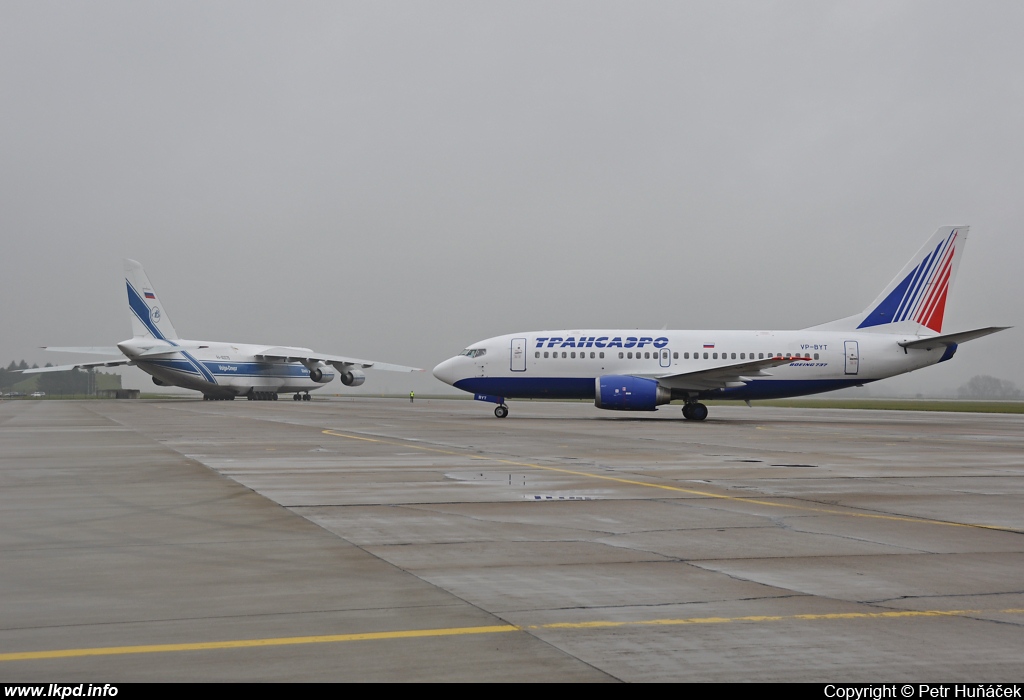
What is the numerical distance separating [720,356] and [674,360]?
194cm

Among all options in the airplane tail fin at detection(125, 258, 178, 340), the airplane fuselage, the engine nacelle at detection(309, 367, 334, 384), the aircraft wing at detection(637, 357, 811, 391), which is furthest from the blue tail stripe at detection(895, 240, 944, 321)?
the airplane tail fin at detection(125, 258, 178, 340)

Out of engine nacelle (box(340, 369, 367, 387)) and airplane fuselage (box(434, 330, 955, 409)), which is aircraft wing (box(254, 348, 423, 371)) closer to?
engine nacelle (box(340, 369, 367, 387))

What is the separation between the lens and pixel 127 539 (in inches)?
333

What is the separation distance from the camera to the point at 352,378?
73750 mm

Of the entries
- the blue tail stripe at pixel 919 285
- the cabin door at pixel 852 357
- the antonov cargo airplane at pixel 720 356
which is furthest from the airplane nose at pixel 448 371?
the blue tail stripe at pixel 919 285

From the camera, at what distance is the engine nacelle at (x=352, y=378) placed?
242 feet

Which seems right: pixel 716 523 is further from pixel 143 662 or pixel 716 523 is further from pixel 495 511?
pixel 143 662

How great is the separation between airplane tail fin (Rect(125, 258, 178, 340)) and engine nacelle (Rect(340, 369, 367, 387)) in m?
14.2

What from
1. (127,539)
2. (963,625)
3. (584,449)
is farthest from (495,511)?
(584,449)

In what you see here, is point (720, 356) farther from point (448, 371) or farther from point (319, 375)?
point (319, 375)

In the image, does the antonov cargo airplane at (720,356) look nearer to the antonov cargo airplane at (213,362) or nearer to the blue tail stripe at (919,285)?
the blue tail stripe at (919,285)

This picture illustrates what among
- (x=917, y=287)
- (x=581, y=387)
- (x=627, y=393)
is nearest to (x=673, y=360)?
(x=627, y=393)

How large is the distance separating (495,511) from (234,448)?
11.6m
